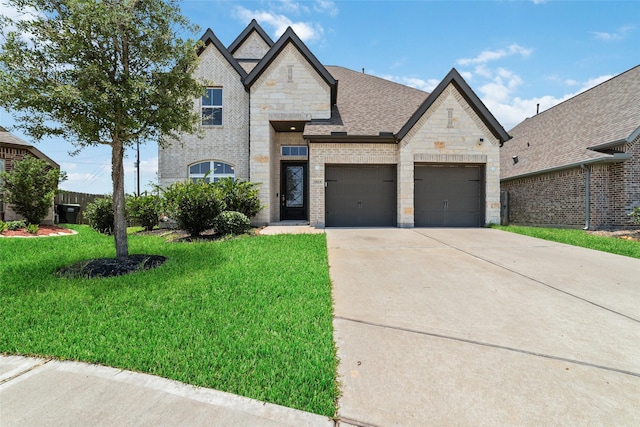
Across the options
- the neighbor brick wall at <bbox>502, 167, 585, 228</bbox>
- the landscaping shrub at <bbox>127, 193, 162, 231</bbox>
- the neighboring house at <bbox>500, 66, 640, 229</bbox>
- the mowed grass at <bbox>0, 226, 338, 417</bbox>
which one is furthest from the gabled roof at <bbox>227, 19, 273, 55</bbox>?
the neighbor brick wall at <bbox>502, 167, 585, 228</bbox>

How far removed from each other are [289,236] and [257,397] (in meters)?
6.73

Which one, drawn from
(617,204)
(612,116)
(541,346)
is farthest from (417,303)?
(612,116)

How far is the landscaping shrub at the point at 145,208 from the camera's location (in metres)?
10.7

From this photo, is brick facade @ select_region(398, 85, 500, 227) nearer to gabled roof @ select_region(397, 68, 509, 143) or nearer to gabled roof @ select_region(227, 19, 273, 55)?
gabled roof @ select_region(397, 68, 509, 143)

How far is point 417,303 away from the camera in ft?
13.1

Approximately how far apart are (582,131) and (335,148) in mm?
11805

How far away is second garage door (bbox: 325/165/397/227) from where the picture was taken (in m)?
12.1

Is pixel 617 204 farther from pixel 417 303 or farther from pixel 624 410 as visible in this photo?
pixel 624 410

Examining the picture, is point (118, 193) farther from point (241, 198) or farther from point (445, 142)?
point (445, 142)

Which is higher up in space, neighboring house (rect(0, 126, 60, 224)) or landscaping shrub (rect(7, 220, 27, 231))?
neighboring house (rect(0, 126, 60, 224))

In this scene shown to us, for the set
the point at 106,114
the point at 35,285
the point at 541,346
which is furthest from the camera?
the point at 106,114

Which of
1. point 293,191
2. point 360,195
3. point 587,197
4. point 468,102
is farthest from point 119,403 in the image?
point 587,197

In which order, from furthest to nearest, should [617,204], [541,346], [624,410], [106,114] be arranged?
[617,204], [106,114], [541,346], [624,410]

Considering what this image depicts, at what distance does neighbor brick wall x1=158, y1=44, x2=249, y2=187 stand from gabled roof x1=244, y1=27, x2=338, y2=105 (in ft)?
3.60
